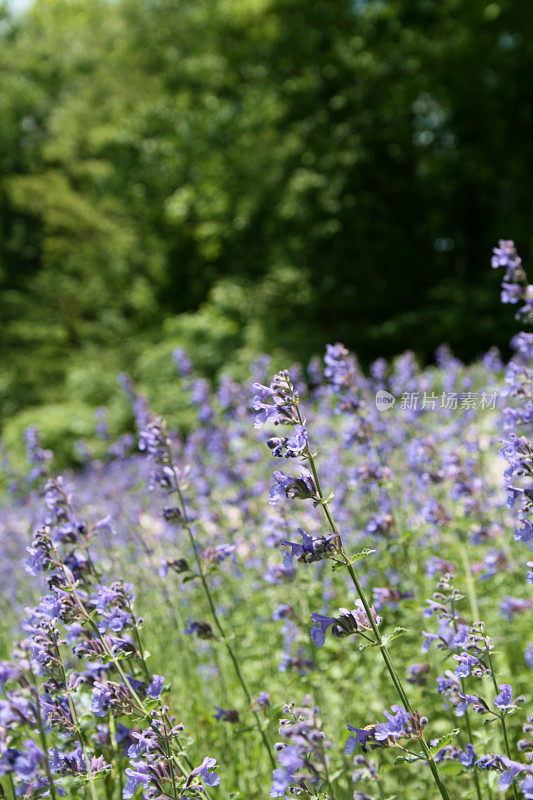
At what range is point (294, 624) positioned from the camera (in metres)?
3.69

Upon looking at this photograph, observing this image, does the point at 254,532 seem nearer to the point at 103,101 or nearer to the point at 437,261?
the point at 437,261

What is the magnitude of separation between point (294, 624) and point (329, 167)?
50.4 feet

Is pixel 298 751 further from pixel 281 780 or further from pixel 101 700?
pixel 101 700

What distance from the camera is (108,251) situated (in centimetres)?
2525

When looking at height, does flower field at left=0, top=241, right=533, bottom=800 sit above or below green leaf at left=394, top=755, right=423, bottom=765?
above

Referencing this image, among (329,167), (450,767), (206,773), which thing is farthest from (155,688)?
(329,167)

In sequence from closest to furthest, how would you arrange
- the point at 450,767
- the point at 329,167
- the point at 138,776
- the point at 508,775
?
the point at 508,775 < the point at 138,776 < the point at 450,767 < the point at 329,167

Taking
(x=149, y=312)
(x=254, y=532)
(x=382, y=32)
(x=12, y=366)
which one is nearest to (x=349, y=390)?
(x=254, y=532)

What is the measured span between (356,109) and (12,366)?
15243 millimetres

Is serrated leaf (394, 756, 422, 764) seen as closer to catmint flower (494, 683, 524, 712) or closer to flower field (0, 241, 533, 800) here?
flower field (0, 241, 533, 800)

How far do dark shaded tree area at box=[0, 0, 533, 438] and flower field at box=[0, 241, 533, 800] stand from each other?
36.4 ft

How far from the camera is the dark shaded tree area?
1642 cm

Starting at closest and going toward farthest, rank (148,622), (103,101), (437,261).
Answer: (148,622) < (437,261) < (103,101)

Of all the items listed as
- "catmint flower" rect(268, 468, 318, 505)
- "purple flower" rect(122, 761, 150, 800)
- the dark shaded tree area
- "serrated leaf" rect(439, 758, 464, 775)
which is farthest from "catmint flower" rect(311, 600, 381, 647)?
the dark shaded tree area
